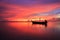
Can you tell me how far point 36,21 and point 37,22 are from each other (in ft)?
3.00

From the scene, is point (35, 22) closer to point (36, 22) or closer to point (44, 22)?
point (36, 22)

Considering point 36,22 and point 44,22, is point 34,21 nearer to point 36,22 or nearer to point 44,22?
point 36,22

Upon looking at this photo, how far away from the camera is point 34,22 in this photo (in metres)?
57.9

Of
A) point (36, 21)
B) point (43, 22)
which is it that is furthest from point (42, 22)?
point (36, 21)

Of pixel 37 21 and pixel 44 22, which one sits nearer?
pixel 44 22

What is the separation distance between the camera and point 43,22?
53.8 meters

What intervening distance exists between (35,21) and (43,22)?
5.94 metres

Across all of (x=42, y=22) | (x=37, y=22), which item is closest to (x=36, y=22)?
(x=37, y=22)

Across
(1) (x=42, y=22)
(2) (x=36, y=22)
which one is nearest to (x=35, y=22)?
(2) (x=36, y=22)

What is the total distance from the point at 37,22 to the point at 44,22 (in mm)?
5622

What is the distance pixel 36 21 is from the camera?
5828cm

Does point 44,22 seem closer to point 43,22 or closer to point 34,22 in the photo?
point 43,22

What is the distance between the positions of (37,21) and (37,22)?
64 centimetres

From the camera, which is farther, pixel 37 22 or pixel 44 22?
pixel 37 22
